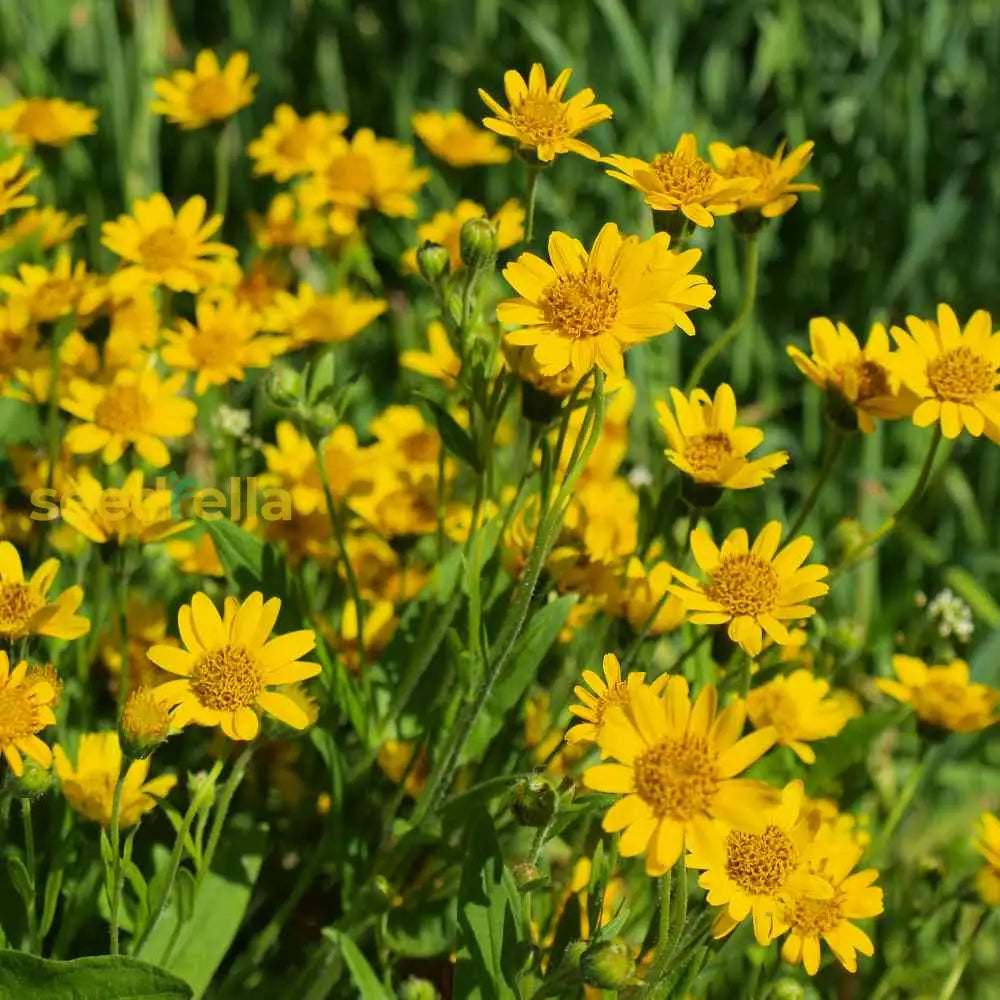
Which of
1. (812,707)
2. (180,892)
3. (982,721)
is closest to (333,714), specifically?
(180,892)

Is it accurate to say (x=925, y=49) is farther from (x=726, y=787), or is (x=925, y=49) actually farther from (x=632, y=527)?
(x=726, y=787)

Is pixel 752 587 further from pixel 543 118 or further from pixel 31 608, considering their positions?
pixel 31 608

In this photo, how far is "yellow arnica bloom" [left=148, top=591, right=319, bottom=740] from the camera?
44.3 inches

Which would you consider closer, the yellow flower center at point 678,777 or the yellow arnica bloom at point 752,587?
the yellow flower center at point 678,777

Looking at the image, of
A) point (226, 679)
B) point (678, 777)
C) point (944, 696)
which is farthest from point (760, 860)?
point (944, 696)

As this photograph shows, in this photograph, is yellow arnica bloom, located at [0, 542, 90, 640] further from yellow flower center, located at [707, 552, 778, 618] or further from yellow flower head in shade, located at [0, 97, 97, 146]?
yellow flower head in shade, located at [0, 97, 97, 146]

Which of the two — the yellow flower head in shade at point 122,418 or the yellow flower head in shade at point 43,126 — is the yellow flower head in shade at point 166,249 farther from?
the yellow flower head in shade at point 43,126

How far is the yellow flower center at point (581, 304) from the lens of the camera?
1.15m

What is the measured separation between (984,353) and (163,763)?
3.64ft

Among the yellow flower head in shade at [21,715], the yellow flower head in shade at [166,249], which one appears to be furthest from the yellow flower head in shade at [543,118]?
the yellow flower head in shade at [21,715]

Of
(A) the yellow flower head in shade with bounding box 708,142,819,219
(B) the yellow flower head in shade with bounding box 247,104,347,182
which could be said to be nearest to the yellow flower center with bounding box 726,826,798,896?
(A) the yellow flower head in shade with bounding box 708,142,819,219

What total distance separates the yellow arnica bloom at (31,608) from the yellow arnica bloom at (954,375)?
32.3 inches

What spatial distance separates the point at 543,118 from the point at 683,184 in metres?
0.16

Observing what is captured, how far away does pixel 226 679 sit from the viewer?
1.15 metres
